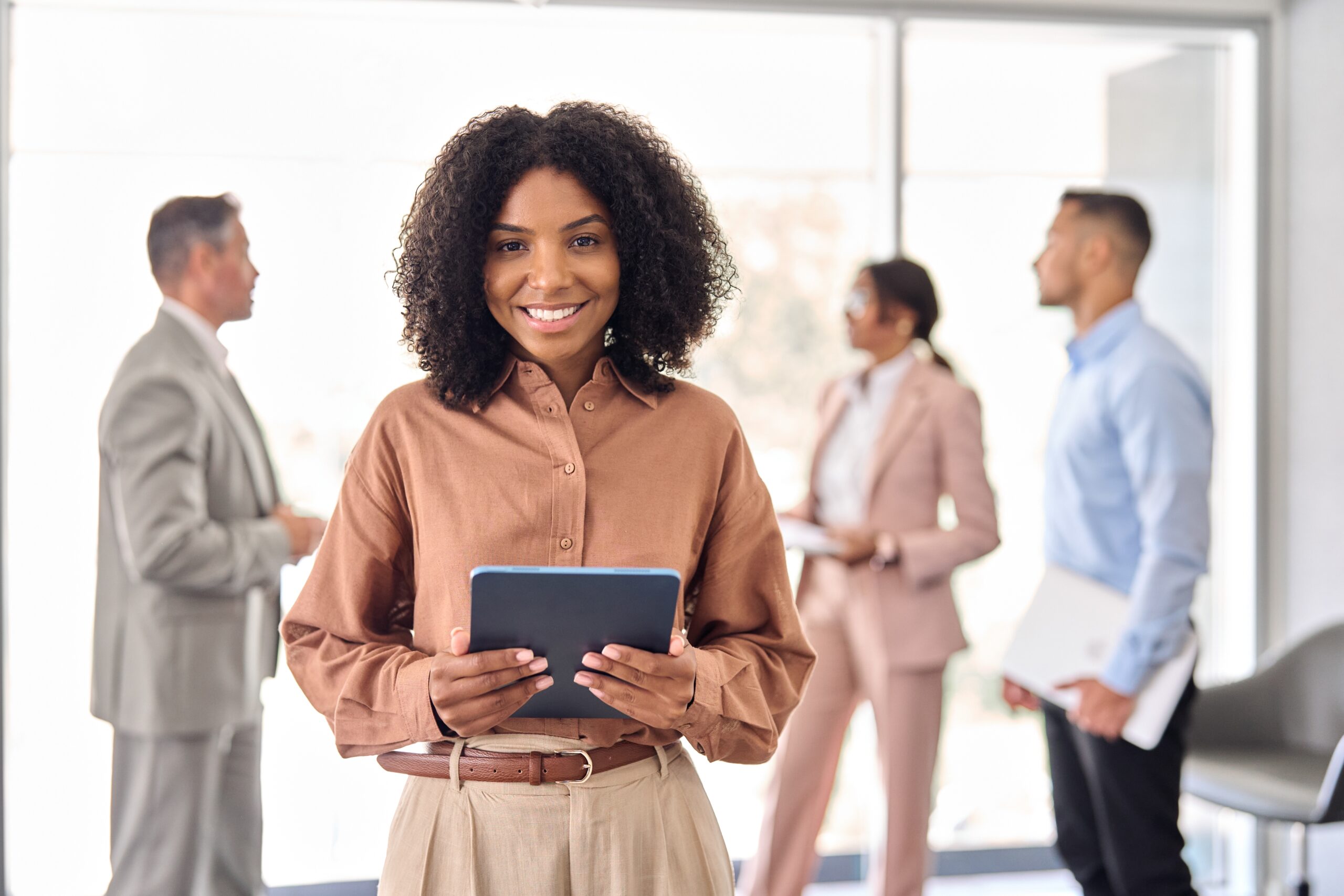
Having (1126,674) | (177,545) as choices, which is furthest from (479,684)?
(1126,674)

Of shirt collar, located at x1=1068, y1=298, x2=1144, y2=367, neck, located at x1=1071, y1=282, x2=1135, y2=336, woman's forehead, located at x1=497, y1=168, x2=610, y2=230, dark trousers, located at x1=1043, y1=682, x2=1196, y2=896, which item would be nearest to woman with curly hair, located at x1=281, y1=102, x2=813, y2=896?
woman's forehead, located at x1=497, y1=168, x2=610, y2=230

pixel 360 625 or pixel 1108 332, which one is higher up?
pixel 1108 332

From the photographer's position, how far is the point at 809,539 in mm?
3041

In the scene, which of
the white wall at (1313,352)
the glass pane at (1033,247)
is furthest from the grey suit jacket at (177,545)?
the white wall at (1313,352)

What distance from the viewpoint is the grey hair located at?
2.94 meters

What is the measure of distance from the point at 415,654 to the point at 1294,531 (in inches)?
130

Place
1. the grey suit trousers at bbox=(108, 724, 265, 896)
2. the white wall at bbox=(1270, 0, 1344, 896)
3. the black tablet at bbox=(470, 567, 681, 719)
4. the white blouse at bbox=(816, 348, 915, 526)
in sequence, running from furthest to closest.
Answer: the white wall at bbox=(1270, 0, 1344, 896) < the white blouse at bbox=(816, 348, 915, 526) < the grey suit trousers at bbox=(108, 724, 265, 896) < the black tablet at bbox=(470, 567, 681, 719)

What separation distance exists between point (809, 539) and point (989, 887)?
1.48 metres

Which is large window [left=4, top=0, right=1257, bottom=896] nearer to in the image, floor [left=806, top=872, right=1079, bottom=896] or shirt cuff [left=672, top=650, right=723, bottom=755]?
floor [left=806, top=872, right=1079, bottom=896]

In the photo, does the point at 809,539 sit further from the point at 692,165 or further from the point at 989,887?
the point at 989,887

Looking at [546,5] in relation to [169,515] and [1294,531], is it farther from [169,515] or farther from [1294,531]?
[1294,531]

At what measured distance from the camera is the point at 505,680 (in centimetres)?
120

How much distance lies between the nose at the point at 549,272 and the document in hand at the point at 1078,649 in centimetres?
188

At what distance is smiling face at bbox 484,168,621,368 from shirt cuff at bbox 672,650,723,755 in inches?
16.6
